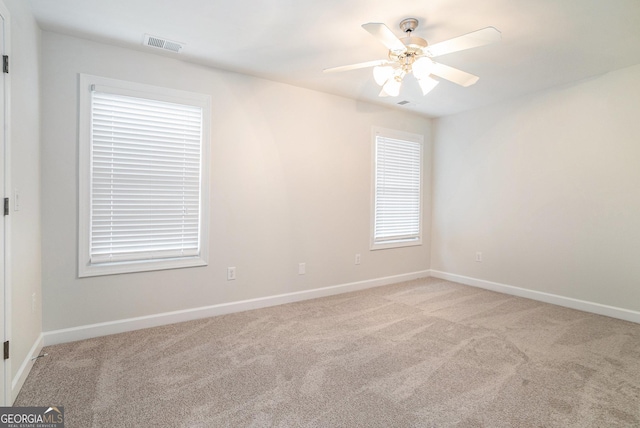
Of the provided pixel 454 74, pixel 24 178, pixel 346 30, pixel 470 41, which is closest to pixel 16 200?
pixel 24 178

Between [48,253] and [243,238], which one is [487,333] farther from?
[48,253]

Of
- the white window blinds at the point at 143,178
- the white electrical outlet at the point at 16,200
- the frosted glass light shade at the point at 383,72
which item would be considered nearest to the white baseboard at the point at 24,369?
the white window blinds at the point at 143,178

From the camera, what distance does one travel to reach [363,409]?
1.92 metres

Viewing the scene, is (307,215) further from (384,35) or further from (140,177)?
(384,35)

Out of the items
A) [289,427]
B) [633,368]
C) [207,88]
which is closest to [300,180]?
[207,88]

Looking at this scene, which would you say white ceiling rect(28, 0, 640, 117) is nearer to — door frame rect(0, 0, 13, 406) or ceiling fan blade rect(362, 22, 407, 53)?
ceiling fan blade rect(362, 22, 407, 53)

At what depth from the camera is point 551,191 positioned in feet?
13.0

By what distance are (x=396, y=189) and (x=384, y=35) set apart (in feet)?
10.1

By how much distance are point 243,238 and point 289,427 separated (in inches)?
85.0

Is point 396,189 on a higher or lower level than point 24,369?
higher

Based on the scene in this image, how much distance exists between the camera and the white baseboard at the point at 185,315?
2768 mm

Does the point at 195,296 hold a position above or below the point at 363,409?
above

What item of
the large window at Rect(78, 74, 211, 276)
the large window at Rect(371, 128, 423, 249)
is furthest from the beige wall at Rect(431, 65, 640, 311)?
the large window at Rect(78, 74, 211, 276)

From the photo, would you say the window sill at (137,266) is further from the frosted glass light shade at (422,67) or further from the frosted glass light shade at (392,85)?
the frosted glass light shade at (422,67)
